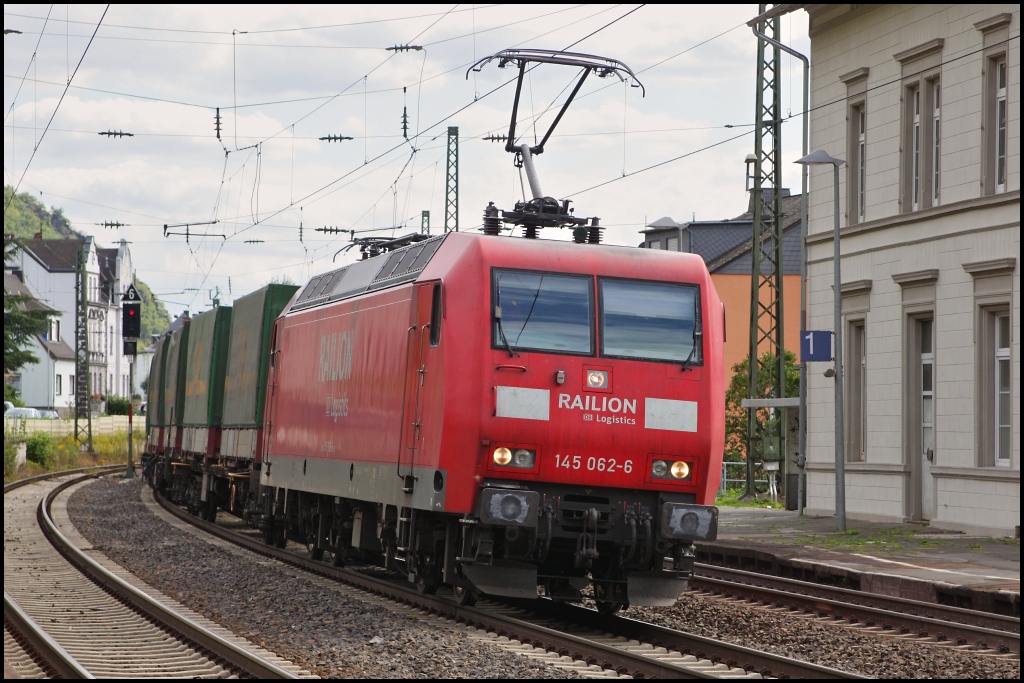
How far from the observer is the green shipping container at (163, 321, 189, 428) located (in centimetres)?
3089

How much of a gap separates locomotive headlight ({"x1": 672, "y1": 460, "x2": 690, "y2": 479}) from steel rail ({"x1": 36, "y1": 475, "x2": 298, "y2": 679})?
3847 millimetres

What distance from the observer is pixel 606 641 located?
10828mm

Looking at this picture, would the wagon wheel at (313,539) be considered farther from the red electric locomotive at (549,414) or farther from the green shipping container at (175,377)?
the green shipping container at (175,377)

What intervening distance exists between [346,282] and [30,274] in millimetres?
92502

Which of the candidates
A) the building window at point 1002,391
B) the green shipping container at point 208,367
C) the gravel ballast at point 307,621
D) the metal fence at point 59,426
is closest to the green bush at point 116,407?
the metal fence at point 59,426

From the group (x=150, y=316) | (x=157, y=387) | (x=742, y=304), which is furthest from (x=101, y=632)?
(x=150, y=316)

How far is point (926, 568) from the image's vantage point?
15.6m

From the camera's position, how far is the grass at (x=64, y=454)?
145ft

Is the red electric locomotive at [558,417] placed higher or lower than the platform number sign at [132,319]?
lower

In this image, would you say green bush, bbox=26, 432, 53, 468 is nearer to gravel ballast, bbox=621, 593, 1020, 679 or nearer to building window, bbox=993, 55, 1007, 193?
building window, bbox=993, 55, 1007, 193

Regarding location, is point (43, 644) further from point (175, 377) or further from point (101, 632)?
point (175, 377)

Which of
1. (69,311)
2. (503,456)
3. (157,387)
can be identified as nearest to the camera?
(503,456)

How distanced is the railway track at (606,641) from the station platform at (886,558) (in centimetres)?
386

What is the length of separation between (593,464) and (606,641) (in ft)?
4.98
